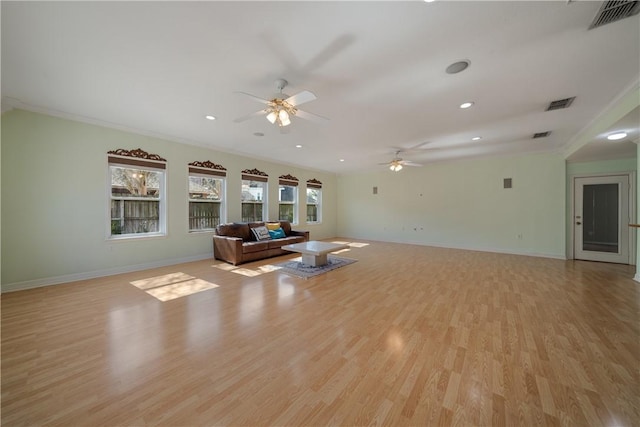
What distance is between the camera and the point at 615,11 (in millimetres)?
1732

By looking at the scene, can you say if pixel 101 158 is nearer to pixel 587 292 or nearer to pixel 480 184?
pixel 587 292

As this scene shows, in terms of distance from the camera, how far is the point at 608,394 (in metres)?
1.56

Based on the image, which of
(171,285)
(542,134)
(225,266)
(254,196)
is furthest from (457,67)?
(254,196)

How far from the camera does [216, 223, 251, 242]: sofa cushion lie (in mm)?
5543

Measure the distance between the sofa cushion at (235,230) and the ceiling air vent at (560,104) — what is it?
6.05 metres

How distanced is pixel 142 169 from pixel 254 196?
8.92ft

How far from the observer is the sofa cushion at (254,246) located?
515cm

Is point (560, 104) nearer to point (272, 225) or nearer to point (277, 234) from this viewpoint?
point (277, 234)

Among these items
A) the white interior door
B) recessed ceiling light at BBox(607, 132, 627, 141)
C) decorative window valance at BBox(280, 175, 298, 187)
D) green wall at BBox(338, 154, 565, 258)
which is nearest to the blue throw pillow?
decorative window valance at BBox(280, 175, 298, 187)

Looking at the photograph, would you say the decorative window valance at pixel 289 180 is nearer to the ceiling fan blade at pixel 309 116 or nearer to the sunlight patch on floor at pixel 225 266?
the sunlight patch on floor at pixel 225 266

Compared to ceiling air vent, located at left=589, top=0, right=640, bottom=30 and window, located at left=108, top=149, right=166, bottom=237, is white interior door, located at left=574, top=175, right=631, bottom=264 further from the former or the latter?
window, located at left=108, top=149, right=166, bottom=237

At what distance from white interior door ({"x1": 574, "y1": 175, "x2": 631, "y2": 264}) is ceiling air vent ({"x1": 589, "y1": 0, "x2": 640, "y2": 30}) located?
17.9ft

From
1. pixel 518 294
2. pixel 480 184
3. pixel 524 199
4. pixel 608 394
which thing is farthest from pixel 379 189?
pixel 608 394

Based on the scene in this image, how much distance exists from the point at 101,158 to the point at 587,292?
8.11 m
